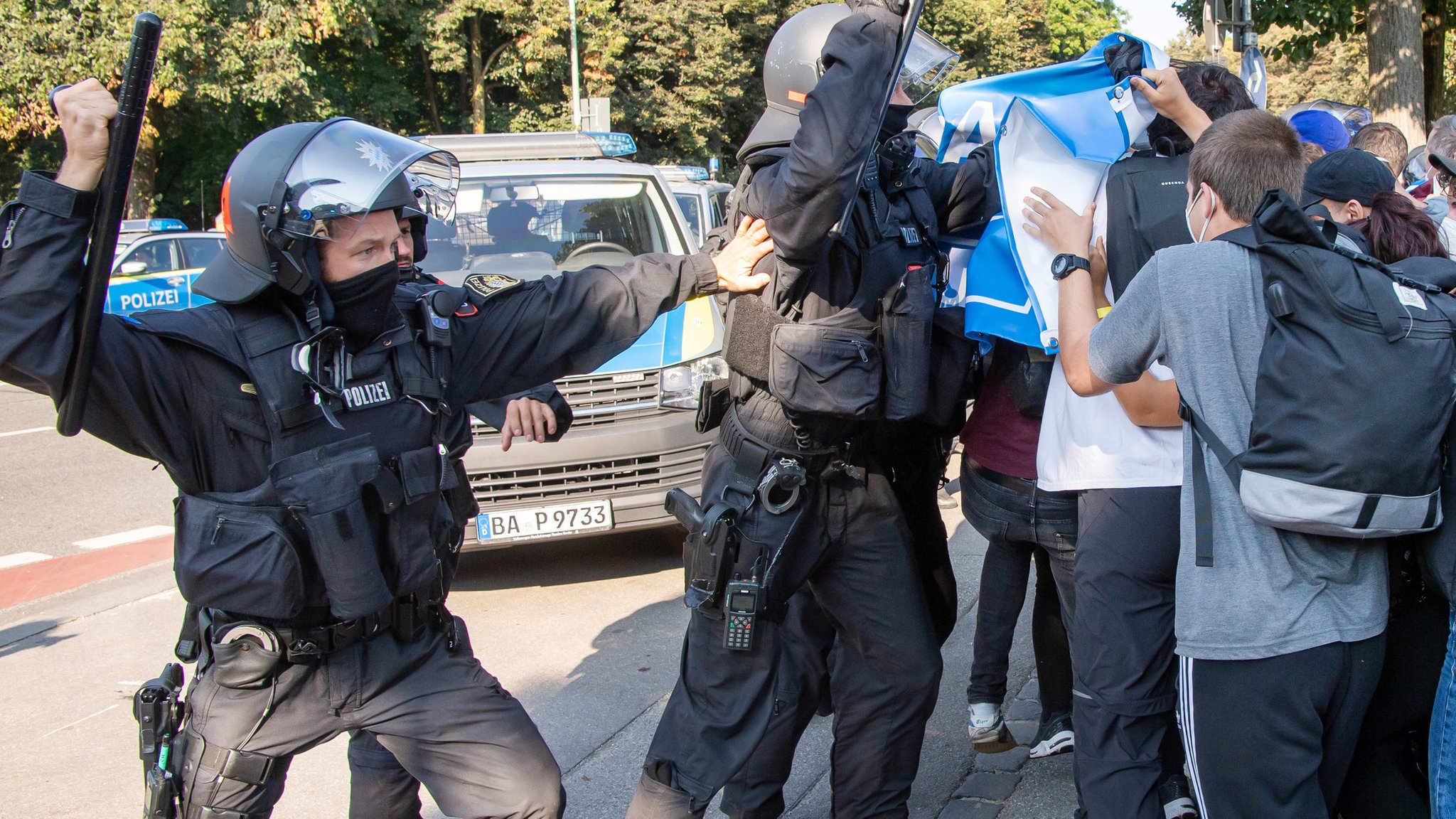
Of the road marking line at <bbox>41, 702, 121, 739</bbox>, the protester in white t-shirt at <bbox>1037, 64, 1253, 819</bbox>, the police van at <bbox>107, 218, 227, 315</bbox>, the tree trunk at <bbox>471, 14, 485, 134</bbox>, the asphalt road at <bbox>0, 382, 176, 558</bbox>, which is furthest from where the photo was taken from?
the tree trunk at <bbox>471, 14, 485, 134</bbox>

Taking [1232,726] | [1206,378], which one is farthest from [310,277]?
[1232,726]

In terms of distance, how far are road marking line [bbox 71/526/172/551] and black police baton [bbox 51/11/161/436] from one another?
5.41 meters

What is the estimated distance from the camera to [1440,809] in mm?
2338

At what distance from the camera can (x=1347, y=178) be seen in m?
3.62

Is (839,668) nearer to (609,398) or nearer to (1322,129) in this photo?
(609,398)

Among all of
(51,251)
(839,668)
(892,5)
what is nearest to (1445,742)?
(839,668)

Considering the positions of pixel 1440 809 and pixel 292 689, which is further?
pixel 292 689

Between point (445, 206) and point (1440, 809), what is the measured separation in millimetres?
2622

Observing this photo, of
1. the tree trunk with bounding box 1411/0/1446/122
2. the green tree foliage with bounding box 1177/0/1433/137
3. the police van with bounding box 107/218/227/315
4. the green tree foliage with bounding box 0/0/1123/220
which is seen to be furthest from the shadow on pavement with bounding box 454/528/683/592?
the green tree foliage with bounding box 0/0/1123/220

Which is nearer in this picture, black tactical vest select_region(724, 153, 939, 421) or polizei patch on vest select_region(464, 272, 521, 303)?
polizei patch on vest select_region(464, 272, 521, 303)

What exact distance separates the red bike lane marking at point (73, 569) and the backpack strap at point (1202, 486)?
5676 mm

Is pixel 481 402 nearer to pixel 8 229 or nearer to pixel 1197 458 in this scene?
pixel 8 229

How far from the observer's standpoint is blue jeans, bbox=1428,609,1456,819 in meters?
2.31

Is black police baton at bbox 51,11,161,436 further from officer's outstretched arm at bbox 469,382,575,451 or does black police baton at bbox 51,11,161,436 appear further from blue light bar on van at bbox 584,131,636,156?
blue light bar on van at bbox 584,131,636,156
